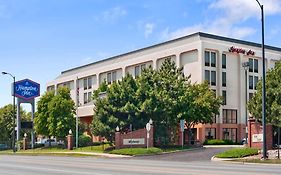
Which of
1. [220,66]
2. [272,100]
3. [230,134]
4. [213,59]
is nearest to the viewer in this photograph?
[272,100]

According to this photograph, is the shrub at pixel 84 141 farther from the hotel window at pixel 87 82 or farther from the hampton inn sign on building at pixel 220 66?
the hotel window at pixel 87 82

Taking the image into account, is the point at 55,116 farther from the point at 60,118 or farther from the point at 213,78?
the point at 213,78

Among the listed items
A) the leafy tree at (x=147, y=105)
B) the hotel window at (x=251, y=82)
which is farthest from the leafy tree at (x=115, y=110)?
the hotel window at (x=251, y=82)

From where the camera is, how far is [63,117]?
65188mm

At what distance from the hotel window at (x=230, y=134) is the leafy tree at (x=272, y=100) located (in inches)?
1337

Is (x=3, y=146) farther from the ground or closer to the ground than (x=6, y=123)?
closer to the ground

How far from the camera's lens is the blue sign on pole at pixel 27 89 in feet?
241

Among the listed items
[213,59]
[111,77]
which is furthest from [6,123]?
[213,59]

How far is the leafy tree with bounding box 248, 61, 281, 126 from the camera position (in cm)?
3859

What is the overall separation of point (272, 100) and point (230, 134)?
37.5 metres

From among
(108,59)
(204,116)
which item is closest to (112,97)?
(204,116)

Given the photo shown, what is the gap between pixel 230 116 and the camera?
77.9 metres

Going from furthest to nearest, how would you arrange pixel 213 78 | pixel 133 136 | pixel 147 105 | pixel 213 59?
pixel 213 78 → pixel 213 59 → pixel 147 105 → pixel 133 136

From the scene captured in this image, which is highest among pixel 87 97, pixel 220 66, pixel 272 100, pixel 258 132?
pixel 220 66
